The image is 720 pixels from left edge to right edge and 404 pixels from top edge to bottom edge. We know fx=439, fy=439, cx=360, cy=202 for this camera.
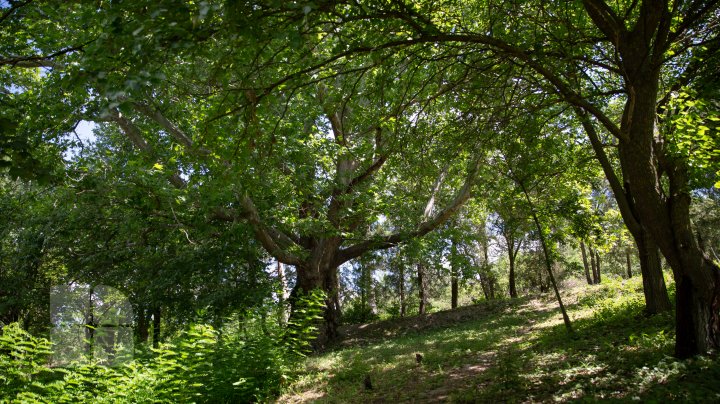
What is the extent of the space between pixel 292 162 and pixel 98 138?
12051 mm

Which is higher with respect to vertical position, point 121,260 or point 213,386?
point 121,260

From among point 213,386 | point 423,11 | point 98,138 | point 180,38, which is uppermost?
point 98,138

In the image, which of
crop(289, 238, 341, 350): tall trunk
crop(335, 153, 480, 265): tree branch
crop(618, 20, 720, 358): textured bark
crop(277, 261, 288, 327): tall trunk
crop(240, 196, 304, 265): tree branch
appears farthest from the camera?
crop(289, 238, 341, 350): tall trunk

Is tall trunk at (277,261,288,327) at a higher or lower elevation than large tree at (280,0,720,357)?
lower

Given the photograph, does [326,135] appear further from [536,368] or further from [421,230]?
[536,368]

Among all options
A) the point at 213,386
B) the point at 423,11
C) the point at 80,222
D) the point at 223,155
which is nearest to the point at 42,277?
the point at 80,222

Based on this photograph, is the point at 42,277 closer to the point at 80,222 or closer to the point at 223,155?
the point at 80,222

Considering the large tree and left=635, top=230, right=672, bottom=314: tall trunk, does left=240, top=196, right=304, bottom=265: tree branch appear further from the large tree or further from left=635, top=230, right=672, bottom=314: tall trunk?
left=635, top=230, right=672, bottom=314: tall trunk

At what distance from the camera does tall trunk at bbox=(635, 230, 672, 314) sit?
9.37 meters

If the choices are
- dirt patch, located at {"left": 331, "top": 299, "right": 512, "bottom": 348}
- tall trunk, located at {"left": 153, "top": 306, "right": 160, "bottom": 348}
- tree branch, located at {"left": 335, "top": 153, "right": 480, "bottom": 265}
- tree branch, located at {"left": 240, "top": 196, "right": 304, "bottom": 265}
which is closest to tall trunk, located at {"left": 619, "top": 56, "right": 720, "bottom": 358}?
tree branch, located at {"left": 335, "top": 153, "right": 480, "bottom": 265}

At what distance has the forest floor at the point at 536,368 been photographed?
5.09 m

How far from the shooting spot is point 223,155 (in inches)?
209

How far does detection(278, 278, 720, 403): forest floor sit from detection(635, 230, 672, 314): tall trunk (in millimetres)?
369

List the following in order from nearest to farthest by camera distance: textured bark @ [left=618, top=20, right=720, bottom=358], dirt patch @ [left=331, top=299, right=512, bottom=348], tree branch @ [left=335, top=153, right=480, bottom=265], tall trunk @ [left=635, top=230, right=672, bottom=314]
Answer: textured bark @ [left=618, top=20, right=720, bottom=358], tall trunk @ [left=635, top=230, right=672, bottom=314], tree branch @ [left=335, top=153, right=480, bottom=265], dirt patch @ [left=331, top=299, right=512, bottom=348]
